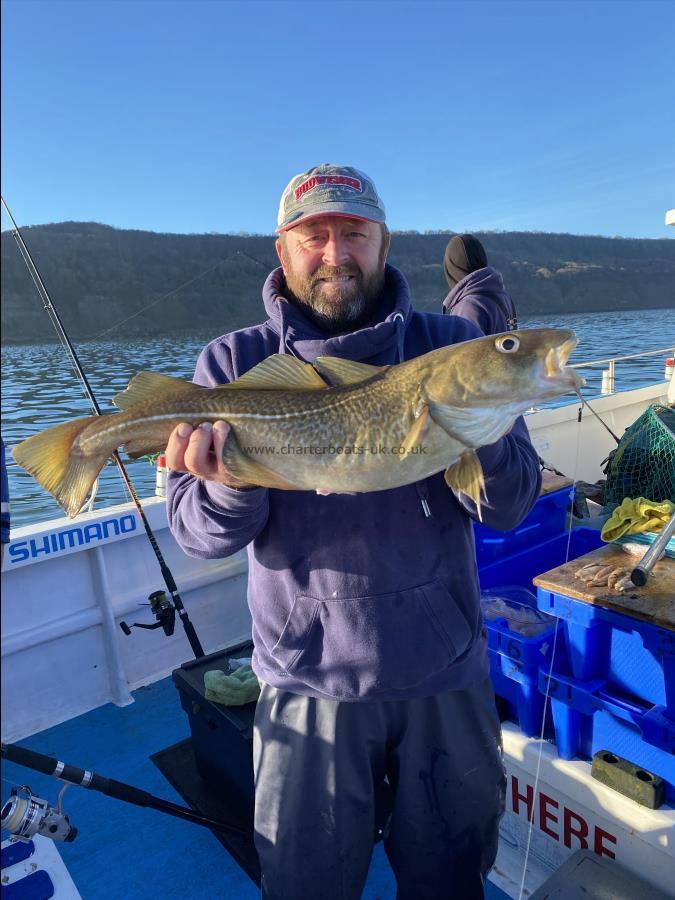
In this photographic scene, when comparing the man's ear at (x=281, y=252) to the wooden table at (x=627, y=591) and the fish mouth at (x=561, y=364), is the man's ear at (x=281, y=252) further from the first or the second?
the wooden table at (x=627, y=591)

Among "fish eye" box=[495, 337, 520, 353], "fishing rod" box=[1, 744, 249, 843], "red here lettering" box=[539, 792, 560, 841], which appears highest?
"fish eye" box=[495, 337, 520, 353]

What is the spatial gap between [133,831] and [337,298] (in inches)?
126

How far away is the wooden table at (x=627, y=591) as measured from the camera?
2566 mm

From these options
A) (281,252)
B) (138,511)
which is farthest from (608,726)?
(138,511)

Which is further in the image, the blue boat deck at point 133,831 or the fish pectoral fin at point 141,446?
the blue boat deck at point 133,831

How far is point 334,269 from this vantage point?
2539 mm

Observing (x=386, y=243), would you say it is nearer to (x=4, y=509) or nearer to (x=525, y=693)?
(x=4, y=509)

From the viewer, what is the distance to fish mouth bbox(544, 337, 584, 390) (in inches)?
76.0

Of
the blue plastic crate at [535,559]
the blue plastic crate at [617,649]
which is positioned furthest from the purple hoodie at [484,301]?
the blue plastic crate at [617,649]

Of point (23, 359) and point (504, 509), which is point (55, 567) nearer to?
point (504, 509)

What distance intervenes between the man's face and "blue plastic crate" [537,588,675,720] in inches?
65.3

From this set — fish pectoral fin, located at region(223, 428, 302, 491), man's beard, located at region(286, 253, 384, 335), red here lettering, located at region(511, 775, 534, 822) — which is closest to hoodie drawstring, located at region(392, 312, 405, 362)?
man's beard, located at region(286, 253, 384, 335)

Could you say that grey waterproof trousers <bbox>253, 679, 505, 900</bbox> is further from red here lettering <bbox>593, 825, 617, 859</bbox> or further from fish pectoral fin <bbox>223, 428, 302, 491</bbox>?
fish pectoral fin <bbox>223, 428, 302, 491</bbox>

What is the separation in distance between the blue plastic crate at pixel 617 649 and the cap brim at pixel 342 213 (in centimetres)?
193
